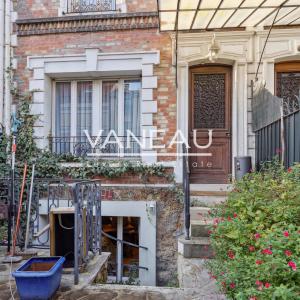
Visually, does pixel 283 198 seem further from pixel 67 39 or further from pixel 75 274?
pixel 67 39

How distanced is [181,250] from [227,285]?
1504 mm

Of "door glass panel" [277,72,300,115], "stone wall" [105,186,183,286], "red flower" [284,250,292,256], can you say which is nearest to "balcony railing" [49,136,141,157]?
"stone wall" [105,186,183,286]

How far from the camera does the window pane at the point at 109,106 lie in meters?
6.29

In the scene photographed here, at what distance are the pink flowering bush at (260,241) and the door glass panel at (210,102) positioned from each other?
2.72 meters

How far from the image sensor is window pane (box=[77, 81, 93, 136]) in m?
6.34

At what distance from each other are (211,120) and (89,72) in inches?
102

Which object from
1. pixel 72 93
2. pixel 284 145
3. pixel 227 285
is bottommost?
pixel 227 285

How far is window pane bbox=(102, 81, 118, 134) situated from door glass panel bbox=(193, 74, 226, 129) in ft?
5.38

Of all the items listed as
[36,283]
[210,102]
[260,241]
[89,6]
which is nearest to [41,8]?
[89,6]

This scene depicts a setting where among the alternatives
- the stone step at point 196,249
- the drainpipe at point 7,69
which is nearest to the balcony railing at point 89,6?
the drainpipe at point 7,69

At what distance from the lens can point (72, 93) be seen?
251 inches

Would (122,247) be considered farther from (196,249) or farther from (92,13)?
(92,13)

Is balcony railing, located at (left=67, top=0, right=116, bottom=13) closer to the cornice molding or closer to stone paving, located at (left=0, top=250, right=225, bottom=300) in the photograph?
the cornice molding

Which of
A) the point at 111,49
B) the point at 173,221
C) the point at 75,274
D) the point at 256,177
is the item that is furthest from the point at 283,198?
the point at 111,49
